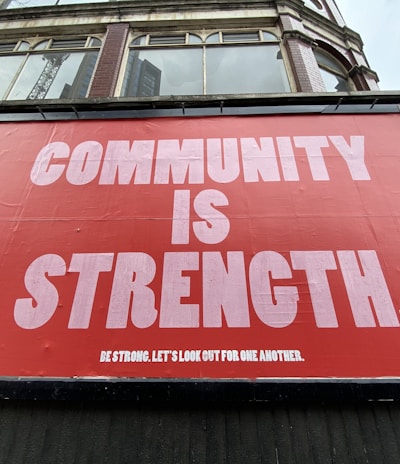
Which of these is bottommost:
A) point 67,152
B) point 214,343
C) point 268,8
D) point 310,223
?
point 214,343

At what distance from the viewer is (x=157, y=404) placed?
354cm

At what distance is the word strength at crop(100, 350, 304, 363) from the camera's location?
362 centimetres

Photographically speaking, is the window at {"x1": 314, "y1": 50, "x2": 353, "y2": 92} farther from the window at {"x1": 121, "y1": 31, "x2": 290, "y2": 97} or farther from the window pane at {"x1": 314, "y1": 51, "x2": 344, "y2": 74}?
the window at {"x1": 121, "y1": 31, "x2": 290, "y2": 97}

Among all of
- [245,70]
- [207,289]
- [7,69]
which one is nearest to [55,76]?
[7,69]

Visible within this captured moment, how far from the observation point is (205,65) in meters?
7.20

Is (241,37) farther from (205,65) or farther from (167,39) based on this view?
(167,39)

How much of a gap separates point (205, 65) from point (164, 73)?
3.19ft

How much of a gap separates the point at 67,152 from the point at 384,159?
17.8 ft

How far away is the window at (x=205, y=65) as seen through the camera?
6.87m

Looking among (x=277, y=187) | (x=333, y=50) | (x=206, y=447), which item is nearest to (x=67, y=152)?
(x=277, y=187)

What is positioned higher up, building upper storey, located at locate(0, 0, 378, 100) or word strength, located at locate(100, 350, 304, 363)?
building upper storey, located at locate(0, 0, 378, 100)

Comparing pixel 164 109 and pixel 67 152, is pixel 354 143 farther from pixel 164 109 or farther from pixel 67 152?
pixel 67 152

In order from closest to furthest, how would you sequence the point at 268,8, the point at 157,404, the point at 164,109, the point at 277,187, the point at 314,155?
the point at 157,404
the point at 277,187
the point at 314,155
the point at 164,109
the point at 268,8

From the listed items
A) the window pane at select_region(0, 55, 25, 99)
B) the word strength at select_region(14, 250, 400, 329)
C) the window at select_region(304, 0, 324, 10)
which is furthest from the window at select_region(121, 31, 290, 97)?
the word strength at select_region(14, 250, 400, 329)
